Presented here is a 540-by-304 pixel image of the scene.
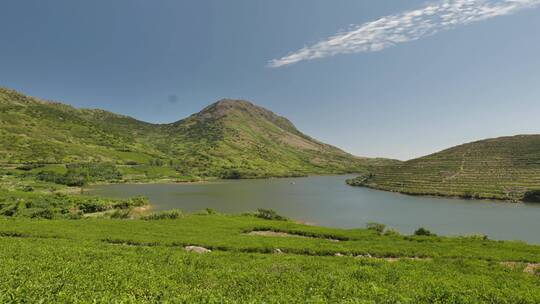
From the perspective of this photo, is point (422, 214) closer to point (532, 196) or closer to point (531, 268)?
point (532, 196)

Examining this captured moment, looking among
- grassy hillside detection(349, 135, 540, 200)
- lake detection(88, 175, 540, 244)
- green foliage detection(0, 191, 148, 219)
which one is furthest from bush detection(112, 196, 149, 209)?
grassy hillside detection(349, 135, 540, 200)

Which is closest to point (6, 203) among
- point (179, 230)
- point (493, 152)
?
point (179, 230)

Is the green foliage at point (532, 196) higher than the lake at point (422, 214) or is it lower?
higher

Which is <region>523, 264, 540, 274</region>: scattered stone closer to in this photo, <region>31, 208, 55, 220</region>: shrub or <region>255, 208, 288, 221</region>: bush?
<region>255, 208, 288, 221</region>: bush

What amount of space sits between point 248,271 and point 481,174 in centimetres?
17254

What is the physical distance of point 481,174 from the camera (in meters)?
158

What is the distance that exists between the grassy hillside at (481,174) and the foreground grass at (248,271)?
104417 mm

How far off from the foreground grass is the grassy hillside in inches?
4111

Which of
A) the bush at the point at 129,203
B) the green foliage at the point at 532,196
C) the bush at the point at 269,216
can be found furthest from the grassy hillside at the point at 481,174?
the bush at the point at 129,203

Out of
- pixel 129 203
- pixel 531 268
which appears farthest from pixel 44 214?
pixel 531 268

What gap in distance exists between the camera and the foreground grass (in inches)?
651

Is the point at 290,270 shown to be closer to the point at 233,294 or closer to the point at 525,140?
the point at 233,294

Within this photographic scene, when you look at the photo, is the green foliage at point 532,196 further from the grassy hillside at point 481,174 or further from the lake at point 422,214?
the lake at point 422,214

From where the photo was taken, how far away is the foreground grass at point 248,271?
54.3 feet
